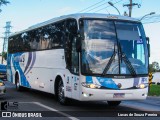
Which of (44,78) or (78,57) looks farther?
(44,78)

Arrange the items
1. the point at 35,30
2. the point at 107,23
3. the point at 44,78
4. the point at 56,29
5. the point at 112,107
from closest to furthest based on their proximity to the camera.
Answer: the point at 107,23 < the point at 112,107 < the point at 56,29 < the point at 44,78 < the point at 35,30

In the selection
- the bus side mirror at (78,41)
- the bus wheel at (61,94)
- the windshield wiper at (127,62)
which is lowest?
the bus wheel at (61,94)

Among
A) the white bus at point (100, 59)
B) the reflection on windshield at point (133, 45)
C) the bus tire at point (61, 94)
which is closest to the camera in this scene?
the white bus at point (100, 59)

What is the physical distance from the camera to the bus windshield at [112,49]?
41.4 ft

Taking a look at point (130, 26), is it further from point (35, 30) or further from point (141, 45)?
point (35, 30)

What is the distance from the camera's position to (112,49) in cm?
1281

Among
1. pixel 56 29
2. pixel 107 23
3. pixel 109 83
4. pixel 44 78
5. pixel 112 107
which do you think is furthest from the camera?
pixel 44 78

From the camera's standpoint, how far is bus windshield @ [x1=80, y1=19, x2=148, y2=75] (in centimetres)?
1261

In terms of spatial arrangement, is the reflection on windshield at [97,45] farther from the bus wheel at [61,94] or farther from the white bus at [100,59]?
the bus wheel at [61,94]

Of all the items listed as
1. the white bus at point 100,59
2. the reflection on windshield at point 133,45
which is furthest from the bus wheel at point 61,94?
the reflection on windshield at point 133,45

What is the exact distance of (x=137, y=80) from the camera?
1289cm

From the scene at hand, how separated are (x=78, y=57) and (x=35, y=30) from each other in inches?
255

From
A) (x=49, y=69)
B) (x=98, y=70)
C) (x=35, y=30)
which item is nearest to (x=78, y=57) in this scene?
(x=98, y=70)

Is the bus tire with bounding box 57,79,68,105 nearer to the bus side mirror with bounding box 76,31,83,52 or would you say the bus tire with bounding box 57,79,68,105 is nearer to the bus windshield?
the bus windshield
